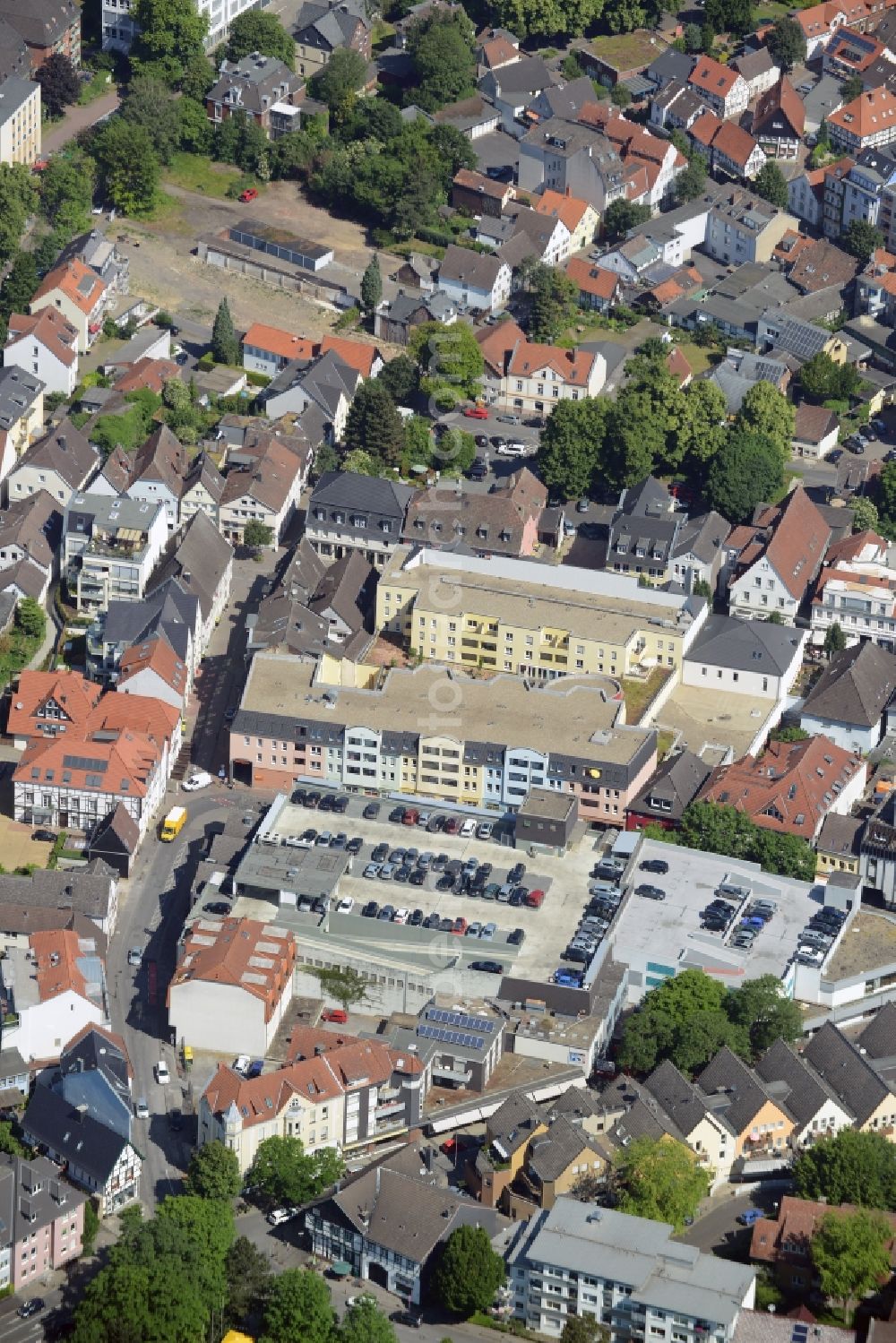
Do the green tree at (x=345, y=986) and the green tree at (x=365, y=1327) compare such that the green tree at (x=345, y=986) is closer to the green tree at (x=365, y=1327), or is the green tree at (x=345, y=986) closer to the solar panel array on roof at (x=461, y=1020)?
the solar panel array on roof at (x=461, y=1020)

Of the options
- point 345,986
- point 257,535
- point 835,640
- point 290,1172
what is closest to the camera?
point 290,1172

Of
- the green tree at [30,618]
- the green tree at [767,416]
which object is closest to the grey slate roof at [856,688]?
the green tree at [767,416]

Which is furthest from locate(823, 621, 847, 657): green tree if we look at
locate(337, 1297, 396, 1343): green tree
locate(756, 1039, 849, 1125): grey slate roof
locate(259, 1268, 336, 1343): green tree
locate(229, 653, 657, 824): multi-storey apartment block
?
locate(259, 1268, 336, 1343): green tree

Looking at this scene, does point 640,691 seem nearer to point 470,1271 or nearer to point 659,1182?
point 659,1182

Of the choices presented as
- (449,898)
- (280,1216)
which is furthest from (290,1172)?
(449,898)

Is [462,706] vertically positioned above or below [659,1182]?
above

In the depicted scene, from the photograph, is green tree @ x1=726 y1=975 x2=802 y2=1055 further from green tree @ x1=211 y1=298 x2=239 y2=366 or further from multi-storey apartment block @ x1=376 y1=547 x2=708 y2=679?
green tree @ x1=211 y1=298 x2=239 y2=366

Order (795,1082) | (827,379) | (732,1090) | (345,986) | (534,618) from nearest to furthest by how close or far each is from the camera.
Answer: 1. (732,1090)
2. (795,1082)
3. (345,986)
4. (534,618)
5. (827,379)
